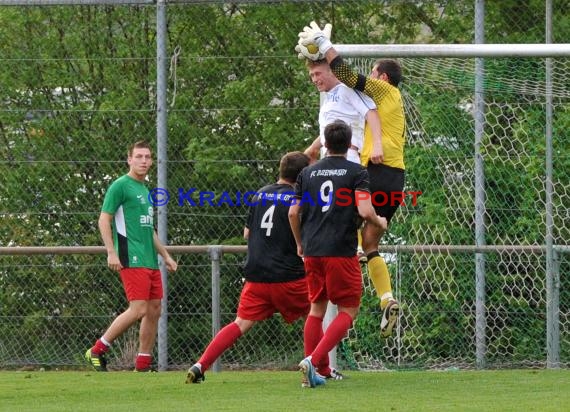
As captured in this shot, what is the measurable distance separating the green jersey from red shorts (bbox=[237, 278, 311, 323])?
6.20 feet

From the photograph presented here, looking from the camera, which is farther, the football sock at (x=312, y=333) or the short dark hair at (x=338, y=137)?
the football sock at (x=312, y=333)

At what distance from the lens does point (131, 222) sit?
11.2 metres

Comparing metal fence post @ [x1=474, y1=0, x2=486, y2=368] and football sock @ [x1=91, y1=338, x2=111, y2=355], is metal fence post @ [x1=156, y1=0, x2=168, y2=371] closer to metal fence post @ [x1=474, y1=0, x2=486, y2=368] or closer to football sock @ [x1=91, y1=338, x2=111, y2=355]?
football sock @ [x1=91, y1=338, x2=111, y2=355]

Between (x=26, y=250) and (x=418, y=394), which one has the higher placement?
(x=26, y=250)

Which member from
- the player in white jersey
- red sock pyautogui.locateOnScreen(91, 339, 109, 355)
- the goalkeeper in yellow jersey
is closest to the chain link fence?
red sock pyautogui.locateOnScreen(91, 339, 109, 355)

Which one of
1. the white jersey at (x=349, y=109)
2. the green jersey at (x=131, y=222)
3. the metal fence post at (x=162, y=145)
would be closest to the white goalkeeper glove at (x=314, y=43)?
the white jersey at (x=349, y=109)

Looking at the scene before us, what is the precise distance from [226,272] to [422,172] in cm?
191

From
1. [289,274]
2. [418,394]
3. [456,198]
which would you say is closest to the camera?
[418,394]

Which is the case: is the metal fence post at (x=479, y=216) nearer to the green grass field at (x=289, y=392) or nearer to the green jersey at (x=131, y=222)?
the green grass field at (x=289, y=392)

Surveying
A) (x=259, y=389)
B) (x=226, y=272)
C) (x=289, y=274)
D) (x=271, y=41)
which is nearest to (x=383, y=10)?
(x=271, y=41)

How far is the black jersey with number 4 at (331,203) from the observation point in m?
8.62

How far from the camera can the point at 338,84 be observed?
9.48 meters

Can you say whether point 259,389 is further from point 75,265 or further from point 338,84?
point 75,265

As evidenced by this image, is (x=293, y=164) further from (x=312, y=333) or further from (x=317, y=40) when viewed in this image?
(x=312, y=333)
